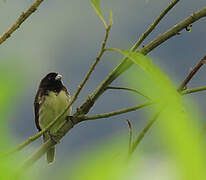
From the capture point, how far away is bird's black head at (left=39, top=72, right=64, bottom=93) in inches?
147

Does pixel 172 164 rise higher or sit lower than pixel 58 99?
lower

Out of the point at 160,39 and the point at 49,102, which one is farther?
the point at 49,102

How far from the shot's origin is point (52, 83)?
152 inches

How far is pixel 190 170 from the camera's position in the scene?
0.44 feet

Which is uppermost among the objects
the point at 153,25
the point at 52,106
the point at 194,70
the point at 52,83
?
the point at 52,83

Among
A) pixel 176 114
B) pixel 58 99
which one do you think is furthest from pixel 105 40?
pixel 58 99

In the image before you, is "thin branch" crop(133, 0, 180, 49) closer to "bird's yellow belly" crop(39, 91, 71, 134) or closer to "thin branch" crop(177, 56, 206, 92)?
"thin branch" crop(177, 56, 206, 92)

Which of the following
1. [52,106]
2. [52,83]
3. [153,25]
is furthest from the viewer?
[52,83]

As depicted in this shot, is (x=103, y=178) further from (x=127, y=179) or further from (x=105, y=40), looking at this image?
(x=105, y=40)

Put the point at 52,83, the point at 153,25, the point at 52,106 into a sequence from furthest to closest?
the point at 52,83 < the point at 52,106 < the point at 153,25

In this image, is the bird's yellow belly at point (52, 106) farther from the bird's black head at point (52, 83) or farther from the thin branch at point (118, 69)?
the thin branch at point (118, 69)

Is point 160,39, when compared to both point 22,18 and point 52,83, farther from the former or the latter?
point 52,83

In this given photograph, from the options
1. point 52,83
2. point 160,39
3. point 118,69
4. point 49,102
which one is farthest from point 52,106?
point 118,69

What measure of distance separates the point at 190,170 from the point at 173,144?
0.04 ft
